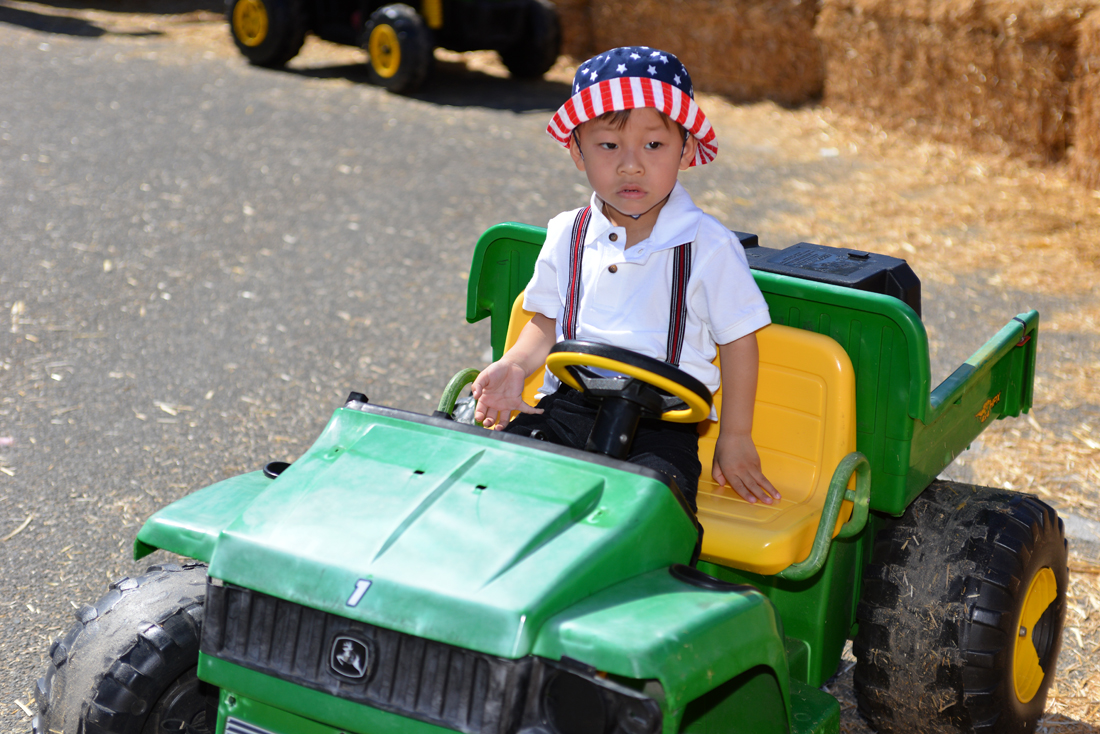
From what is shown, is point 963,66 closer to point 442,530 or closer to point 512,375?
point 512,375

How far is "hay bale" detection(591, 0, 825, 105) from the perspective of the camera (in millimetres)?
9055

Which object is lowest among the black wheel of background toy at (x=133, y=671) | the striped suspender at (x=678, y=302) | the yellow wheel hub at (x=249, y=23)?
the black wheel of background toy at (x=133, y=671)

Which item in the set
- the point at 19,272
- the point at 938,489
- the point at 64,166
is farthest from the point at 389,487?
the point at 64,166

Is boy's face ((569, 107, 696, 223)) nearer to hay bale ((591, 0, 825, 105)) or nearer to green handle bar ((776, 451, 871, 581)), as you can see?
green handle bar ((776, 451, 871, 581))

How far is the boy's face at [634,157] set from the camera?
2.28 meters

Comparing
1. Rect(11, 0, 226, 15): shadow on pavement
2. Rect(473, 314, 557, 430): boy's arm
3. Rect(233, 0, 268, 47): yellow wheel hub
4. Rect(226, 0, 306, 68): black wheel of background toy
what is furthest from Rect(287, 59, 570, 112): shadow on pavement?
Rect(473, 314, 557, 430): boy's arm

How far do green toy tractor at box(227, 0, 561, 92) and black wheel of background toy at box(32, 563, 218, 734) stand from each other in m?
7.23

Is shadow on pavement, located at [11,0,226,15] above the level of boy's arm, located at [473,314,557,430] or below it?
above

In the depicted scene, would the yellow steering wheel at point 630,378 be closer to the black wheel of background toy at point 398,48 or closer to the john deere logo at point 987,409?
the john deere logo at point 987,409

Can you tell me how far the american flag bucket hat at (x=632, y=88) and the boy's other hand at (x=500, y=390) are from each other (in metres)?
0.55

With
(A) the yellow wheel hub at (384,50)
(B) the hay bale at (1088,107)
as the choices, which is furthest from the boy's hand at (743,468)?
(A) the yellow wheel hub at (384,50)

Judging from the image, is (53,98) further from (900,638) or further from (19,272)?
(900,638)

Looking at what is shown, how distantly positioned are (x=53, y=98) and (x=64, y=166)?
5.69ft

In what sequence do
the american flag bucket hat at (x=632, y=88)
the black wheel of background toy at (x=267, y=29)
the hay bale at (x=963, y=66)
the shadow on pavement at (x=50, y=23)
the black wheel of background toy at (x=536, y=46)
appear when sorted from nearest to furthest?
the american flag bucket hat at (x=632, y=88) → the hay bale at (x=963, y=66) → the black wheel of background toy at (x=267, y=29) → the black wheel of background toy at (x=536, y=46) → the shadow on pavement at (x=50, y=23)
